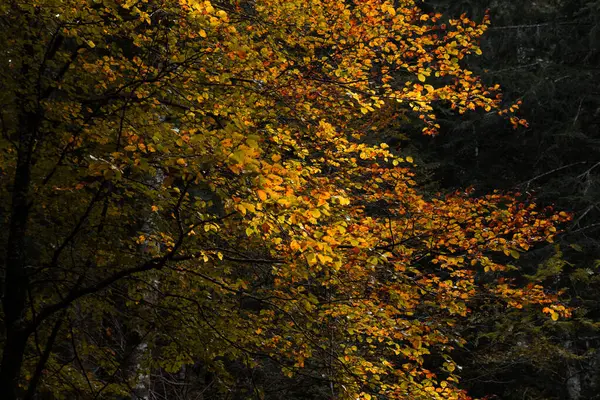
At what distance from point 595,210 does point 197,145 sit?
43.7 ft

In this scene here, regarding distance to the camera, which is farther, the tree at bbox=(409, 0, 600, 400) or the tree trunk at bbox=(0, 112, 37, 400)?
the tree at bbox=(409, 0, 600, 400)

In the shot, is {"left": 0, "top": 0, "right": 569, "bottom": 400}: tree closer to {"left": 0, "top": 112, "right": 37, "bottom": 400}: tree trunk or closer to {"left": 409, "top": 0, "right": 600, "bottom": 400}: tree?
{"left": 0, "top": 112, "right": 37, "bottom": 400}: tree trunk

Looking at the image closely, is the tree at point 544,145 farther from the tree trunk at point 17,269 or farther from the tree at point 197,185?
the tree trunk at point 17,269

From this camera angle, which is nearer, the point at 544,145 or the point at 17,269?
the point at 17,269

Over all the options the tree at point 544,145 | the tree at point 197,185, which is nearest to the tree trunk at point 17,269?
the tree at point 197,185

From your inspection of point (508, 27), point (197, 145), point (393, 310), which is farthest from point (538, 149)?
point (197, 145)

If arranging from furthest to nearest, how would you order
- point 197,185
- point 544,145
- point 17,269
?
1. point 544,145
2. point 197,185
3. point 17,269

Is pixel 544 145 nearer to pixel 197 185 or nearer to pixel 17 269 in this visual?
pixel 197 185

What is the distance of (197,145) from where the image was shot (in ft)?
11.5

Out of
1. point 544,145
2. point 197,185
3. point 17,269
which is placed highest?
point 544,145

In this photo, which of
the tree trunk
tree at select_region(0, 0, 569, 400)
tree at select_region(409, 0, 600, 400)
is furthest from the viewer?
tree at select_region(409, 0, 600, 400)

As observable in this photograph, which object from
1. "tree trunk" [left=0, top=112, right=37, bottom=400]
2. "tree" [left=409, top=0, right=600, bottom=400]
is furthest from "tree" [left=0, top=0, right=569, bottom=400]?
"tree" [left=409, top=0, right=600, bottom=400]

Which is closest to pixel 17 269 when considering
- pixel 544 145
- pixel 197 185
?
pixel 197 185

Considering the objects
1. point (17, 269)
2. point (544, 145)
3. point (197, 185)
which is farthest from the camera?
point (544, 145)
